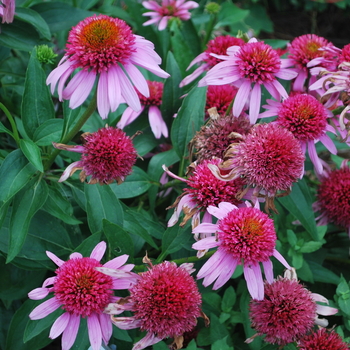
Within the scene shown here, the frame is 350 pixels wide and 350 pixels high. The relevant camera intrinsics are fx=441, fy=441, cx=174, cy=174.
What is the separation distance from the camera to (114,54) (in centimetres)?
103

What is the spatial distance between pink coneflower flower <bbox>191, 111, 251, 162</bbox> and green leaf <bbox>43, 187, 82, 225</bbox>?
0.37 metres

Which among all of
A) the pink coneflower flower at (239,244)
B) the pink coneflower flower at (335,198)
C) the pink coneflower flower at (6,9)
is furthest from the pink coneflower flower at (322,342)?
the pink coneflower flower at (6,9)

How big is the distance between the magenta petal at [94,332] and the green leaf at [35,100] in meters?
0.51

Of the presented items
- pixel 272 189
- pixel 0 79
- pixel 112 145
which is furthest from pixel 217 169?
pixel 0 79

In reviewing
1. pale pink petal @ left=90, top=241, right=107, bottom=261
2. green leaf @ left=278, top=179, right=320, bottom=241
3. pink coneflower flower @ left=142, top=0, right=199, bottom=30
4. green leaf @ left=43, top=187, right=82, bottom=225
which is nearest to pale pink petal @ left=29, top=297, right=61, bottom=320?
pale pink petal @ left=90, top=241, right=107, bottom=261

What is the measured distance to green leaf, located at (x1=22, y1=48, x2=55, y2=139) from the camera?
1.17 metres

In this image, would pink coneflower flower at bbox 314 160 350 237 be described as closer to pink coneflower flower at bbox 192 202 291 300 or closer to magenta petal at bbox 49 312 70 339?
pink coneflower flower at bbox 192 202 291 300

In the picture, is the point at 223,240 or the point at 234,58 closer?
the point at 223,240

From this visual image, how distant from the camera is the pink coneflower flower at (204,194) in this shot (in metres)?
1.04

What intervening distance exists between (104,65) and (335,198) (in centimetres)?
82

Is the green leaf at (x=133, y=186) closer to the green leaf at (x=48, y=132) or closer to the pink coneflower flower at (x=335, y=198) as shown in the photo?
the green leaf at (x=48, y=132)

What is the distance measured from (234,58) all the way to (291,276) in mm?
591

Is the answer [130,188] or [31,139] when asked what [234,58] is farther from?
[31,139]

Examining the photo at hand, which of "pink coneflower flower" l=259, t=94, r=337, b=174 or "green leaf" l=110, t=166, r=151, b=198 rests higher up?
"pink coneflower flower" l=259, t=94, r=337, b=174
